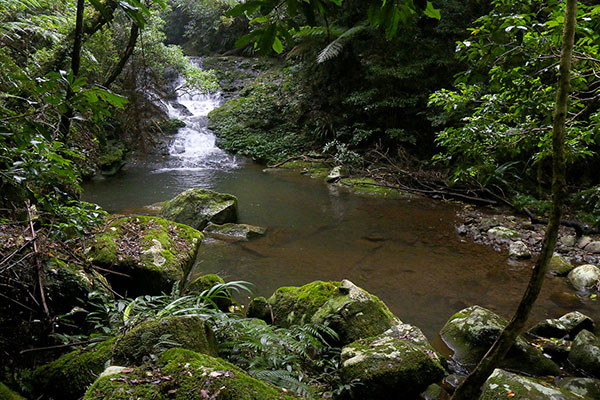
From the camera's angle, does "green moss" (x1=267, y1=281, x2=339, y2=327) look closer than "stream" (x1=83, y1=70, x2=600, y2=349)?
Yes

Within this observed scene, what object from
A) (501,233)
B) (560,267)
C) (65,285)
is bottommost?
(560,267)

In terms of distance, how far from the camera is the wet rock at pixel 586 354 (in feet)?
9.12

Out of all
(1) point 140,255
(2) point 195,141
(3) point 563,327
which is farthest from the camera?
(2) point 195,141

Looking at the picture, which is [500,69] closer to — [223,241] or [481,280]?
[481,280]

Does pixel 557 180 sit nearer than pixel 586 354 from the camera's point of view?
Yes

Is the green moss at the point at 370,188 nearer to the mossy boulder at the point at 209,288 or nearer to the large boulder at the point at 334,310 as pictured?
the large boulder at the point at 334,310

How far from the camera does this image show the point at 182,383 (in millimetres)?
1362

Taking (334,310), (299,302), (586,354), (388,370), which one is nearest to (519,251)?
(586,354)

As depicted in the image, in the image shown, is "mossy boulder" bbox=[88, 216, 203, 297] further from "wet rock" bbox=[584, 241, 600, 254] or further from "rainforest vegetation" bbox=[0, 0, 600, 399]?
"wet rock" bbox=[584, 241, 600, 254]

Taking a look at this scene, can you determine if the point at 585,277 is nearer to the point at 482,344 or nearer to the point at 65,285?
the point at 482,344

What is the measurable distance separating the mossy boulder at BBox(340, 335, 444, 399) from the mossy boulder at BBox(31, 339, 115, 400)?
1590 mm

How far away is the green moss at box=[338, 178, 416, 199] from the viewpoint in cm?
870

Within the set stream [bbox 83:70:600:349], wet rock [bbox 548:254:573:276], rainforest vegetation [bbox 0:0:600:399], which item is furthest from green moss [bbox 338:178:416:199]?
wet rock [bbox 548:254:573:276]

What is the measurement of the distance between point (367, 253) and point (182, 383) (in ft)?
14.8
